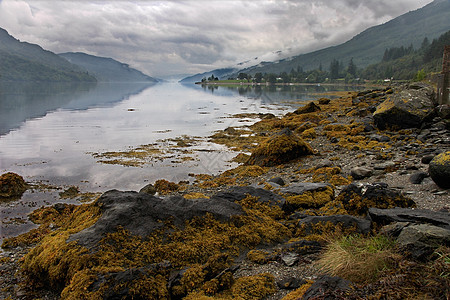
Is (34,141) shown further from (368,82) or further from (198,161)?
(368,82)

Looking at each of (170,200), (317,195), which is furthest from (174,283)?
(317,195)

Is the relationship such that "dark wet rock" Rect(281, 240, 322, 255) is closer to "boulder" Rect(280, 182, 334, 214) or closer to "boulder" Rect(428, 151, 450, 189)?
"boulder" Rect(280, 182, 334, 214)

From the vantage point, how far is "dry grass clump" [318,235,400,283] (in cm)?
417

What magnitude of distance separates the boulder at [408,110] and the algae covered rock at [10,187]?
21.3 meters

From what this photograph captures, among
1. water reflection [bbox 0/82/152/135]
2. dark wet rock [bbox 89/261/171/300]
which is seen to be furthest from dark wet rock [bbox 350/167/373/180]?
water reflection [bbox 0/82/152/135]

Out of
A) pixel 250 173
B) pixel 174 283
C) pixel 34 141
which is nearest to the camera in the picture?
pixel 174 283

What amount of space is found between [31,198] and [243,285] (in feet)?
41.5

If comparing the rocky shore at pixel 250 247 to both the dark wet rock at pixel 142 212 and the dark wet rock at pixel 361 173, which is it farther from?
the dark wet rock at pixel 361 173

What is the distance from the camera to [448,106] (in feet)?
55.6

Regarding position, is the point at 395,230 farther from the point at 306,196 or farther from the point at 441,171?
the point at 441,171

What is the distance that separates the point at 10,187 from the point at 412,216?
15.8m

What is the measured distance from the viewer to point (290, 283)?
462 centimetres

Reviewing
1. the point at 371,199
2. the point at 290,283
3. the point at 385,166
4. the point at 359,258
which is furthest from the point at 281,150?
the point at 290,283

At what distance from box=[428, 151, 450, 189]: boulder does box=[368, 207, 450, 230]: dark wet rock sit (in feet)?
8.83
